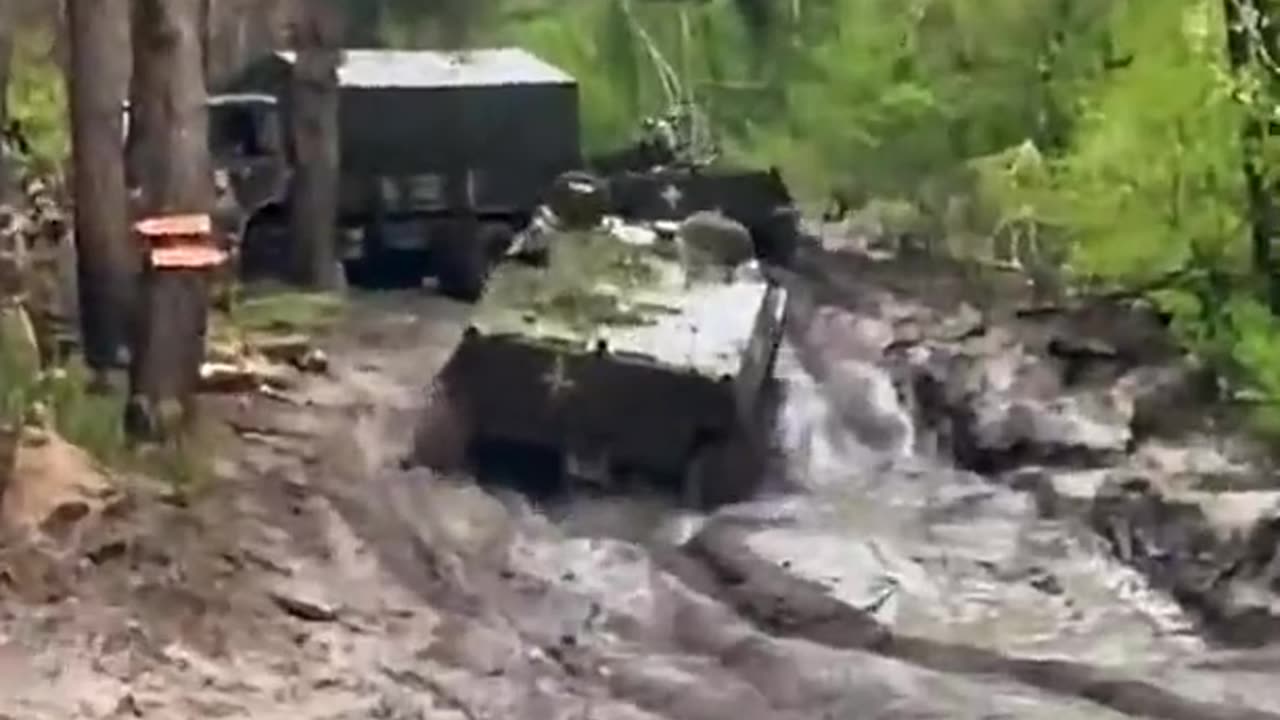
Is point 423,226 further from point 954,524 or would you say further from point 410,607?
point 954,524

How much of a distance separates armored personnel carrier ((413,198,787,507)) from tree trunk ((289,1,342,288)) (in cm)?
13

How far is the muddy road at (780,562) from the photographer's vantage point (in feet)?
4.85

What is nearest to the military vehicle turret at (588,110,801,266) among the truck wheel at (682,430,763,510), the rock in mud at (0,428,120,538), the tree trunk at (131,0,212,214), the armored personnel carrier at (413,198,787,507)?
the armored personnel carrier at (413,198,787,507)

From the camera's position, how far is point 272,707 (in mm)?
1496

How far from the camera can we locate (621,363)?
5.08ft

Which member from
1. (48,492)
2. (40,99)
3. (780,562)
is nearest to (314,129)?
(40,99)

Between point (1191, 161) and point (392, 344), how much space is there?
57 cm

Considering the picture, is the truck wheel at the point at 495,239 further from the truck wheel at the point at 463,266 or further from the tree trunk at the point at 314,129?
the tree trunk at the point at 314,129

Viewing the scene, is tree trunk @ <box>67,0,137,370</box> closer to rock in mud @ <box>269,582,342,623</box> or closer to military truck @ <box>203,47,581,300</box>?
military truck @ <box>203,47,581,300</box>

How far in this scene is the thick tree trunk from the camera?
1.61 metres

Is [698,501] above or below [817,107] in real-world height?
below

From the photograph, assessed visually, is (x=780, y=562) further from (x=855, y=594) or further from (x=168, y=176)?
(x=168, y=176)

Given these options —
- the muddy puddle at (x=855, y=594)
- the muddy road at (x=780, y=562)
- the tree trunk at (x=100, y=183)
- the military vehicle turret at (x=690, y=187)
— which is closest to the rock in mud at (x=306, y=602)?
the muddy road at (x=780, y=562)

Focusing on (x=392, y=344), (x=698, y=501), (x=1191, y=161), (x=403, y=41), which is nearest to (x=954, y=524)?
(x=698, y=501)
